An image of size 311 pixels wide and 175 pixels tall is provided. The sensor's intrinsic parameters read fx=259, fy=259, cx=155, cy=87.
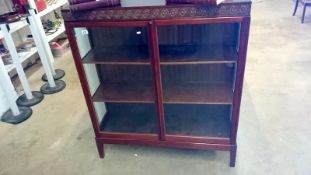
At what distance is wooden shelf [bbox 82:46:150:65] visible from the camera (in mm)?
1573

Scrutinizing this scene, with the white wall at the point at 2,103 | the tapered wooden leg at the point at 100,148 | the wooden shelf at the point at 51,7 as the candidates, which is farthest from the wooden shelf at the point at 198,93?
the wooden shelf at the point at 51,7

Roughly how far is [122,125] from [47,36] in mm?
1981

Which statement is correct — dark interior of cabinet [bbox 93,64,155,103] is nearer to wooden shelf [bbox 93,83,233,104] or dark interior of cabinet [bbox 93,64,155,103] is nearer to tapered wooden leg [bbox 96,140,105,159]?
wooden shelf [bbox 93,83,233,104]

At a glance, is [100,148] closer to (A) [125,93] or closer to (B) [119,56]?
(A) [125,93]

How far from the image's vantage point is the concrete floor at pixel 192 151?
1827mm

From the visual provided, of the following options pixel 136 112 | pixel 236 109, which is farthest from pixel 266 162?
pixel 136 112

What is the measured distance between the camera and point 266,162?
180cm

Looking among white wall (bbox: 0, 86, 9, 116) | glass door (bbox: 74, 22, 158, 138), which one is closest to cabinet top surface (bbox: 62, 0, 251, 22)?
glass door (bbox: 74, 22, 158, 138)

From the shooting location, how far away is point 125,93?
1.80 meters

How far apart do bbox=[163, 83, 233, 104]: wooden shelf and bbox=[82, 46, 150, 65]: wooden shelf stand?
31cm

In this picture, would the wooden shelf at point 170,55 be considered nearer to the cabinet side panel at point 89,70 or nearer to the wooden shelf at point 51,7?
the cabinet side panel at point 89,70

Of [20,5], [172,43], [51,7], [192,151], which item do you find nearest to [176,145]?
[192,151]

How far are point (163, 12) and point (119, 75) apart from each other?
754 mm

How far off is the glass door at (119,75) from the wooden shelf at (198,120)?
141 mm
